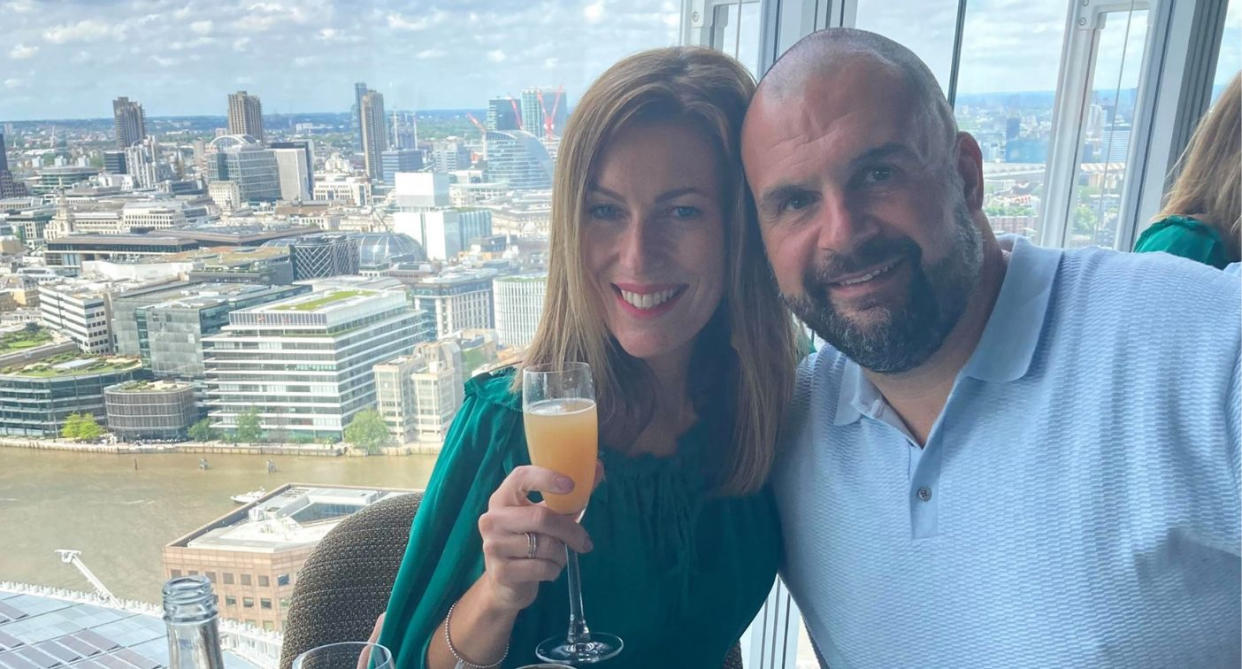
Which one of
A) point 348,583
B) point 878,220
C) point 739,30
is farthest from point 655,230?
point 739,30

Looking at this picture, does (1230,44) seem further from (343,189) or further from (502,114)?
(343,189)

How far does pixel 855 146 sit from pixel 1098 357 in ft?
1.46

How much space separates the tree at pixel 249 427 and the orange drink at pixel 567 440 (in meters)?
1.34

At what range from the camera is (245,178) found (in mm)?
2262

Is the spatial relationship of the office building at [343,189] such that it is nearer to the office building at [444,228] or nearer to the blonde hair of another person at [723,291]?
the office building at [444,228]

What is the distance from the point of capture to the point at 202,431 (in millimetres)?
2326

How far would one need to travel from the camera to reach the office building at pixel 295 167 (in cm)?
227

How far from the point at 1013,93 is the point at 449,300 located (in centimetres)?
201

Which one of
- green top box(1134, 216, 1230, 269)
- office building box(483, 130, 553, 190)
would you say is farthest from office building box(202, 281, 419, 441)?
green top box(1134, 216, 1230, 269)

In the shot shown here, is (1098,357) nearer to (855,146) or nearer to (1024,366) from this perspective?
(1024,366)

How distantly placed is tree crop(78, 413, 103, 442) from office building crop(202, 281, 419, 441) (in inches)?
11.4

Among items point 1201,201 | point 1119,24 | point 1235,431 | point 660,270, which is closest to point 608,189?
point 660,270

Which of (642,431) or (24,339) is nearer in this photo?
(642,431)

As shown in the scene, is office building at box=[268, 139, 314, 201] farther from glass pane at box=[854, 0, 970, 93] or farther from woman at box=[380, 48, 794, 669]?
glass pane at box=[854, 0, 970, 93]
